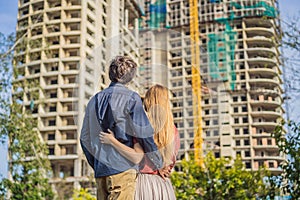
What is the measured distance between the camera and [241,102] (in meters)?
38.7

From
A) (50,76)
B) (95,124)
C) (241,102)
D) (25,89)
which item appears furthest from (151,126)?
(241,102)

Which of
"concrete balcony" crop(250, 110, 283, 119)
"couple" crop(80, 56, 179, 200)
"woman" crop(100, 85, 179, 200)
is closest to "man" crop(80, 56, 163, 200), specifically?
"couple" crop(80, 56, 179, 200)

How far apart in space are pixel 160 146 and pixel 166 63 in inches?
36.2

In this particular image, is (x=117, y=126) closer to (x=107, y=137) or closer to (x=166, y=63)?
(x=107, y=137)

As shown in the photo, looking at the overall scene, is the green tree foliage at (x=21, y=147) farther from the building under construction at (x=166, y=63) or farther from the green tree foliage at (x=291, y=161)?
the green tree foliage at (x=291, y=161)

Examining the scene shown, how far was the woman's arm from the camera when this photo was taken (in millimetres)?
2264

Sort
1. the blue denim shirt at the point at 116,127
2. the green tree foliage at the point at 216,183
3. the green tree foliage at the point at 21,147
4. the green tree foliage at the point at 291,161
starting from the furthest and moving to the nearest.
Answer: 1. the green tree foliage at the point at 216,183
2. the green tree foliage at the point at 21,147
3. the green tree foliage at the point at 291,161
4. the blue denim shirt at the point at 116,127

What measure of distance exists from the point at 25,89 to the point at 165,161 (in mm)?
6678

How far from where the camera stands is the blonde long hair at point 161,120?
2453mm

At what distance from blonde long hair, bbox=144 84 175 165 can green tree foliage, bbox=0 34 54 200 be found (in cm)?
588

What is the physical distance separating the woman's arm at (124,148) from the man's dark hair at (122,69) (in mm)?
261

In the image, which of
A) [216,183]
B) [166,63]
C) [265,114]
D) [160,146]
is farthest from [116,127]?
[265,114]

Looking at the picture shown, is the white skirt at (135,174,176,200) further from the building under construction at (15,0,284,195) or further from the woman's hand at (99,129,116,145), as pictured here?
the building under construction at (15,0,284,195)

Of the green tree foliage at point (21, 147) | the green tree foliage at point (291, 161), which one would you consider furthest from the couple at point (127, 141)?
the green tree foliage at point (21, 147)
